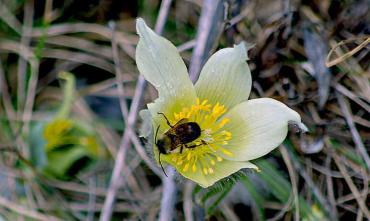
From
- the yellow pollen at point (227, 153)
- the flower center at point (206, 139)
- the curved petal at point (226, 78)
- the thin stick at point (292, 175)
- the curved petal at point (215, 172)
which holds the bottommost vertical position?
the thin stick at point (292, 175)

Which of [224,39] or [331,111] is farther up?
[224,39]

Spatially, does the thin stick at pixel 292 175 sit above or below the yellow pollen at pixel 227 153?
below

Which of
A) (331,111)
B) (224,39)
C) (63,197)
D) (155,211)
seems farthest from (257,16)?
(63,197)

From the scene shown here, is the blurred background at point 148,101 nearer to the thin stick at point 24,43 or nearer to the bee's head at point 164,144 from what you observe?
the thin stick at point 24,43

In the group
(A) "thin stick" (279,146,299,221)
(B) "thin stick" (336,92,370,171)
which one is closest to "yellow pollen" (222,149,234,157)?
(A) "thin stick" (279,146,299,221)

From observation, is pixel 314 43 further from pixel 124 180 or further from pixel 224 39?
pixel 124 180

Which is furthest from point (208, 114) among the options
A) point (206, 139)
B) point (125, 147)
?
point (125, 147)

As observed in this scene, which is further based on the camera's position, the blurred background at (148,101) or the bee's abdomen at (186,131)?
the blurred background at (148,101)

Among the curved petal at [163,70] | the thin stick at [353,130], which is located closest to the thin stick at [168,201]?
the curved petal at [163,70]
